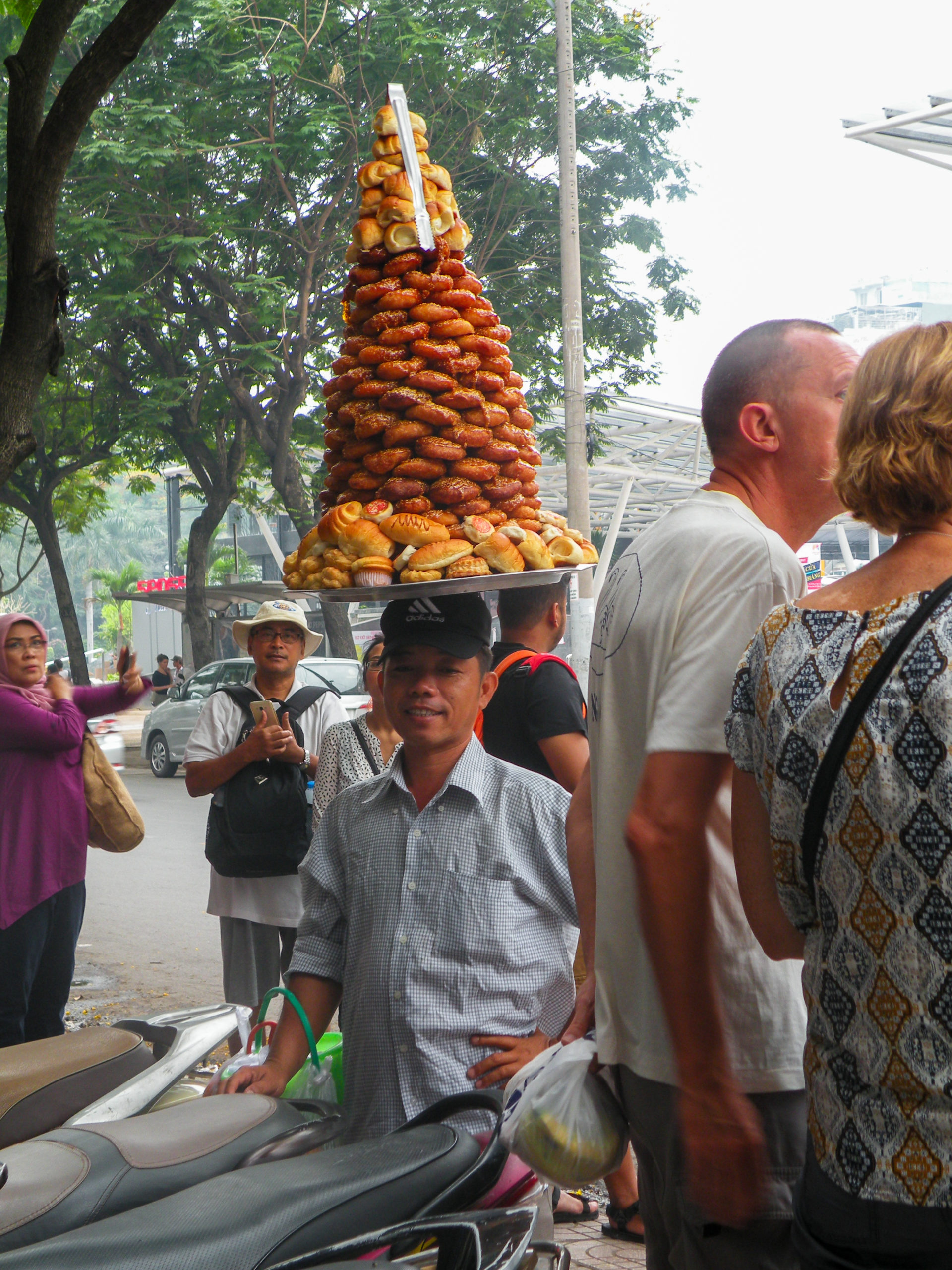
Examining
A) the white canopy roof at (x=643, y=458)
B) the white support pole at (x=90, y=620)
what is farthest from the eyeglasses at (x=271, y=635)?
the white support pole at (x=90, y=620)

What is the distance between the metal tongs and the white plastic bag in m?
1.67

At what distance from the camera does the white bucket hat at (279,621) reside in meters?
4.72

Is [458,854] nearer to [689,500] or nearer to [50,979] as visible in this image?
[689,500]

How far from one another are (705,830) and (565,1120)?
47 cm

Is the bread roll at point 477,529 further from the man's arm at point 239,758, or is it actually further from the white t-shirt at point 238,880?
the white t-shirt at point 238,880

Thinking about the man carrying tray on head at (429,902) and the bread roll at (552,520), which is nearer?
the man carrying tray on head at (429,902)

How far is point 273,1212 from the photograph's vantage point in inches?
58.4

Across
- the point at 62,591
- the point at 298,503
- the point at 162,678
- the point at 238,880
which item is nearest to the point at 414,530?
the point at 238,880

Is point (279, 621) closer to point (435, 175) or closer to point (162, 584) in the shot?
point (435, 175)

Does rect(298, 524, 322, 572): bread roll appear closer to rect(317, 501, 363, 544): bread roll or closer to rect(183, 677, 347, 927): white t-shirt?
rect(317, 501, 363, 544): bread roll

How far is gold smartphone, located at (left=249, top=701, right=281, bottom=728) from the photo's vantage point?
14.4 feet

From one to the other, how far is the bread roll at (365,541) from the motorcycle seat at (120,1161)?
1037 mm

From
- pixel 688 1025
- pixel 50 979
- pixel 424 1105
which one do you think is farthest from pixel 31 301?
pixel 50 979

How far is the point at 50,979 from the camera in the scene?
4.51 metres
